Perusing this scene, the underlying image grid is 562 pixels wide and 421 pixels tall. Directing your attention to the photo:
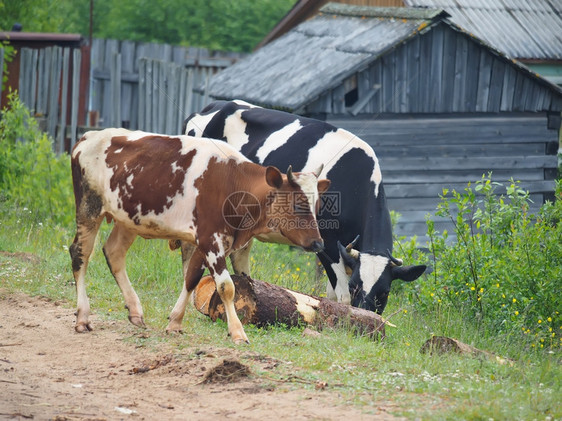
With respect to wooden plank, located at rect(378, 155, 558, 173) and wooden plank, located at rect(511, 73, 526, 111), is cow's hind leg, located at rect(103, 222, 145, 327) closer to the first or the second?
wooden plank, located at rect(378, 155, 558, 173)

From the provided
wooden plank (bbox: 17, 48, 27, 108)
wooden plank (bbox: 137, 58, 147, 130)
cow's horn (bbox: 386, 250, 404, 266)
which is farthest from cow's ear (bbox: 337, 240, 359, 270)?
wooden plank (bbox: 17, 48, 27, 108)

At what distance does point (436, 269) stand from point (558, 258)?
155 centimetres

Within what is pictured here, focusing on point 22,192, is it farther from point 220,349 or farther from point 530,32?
point 530,32

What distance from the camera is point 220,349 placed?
21.4 feet

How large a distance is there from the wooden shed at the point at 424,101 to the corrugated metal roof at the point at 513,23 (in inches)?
84.0

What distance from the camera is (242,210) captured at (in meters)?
6.99

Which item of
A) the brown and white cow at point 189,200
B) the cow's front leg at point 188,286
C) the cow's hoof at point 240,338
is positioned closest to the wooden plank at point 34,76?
the brown and white cow at point 189,200

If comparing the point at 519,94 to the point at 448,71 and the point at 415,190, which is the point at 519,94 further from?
the point at 415,190

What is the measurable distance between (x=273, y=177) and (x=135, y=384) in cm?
193

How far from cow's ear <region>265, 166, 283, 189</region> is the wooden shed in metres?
6.36

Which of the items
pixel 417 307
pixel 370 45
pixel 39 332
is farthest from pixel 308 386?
pixel 370 45

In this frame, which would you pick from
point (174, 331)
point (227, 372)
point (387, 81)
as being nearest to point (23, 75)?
point (387, 81)

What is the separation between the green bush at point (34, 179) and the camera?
11.8 metres

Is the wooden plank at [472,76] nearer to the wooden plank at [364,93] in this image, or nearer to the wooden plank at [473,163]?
the wooden plank at [473,163]
